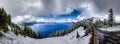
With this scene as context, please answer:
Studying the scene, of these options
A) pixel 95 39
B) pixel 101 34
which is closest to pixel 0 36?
pixel 101 34

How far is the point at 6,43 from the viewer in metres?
42.6

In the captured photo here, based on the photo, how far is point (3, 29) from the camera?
2000 inches

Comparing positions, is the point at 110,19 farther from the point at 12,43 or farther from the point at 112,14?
the point at 12,43

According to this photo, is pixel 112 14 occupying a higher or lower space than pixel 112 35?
higher

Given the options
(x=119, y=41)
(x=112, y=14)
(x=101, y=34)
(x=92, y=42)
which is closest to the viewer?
(x=92, y=42)

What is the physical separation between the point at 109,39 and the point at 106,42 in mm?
1006

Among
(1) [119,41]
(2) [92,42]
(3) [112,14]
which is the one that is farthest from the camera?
(3) [112,14]

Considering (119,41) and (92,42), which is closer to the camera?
(92,42)

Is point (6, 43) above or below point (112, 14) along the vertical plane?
below

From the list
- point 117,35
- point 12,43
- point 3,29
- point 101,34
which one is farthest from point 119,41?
point 3,29

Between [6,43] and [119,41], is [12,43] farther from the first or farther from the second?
[119,41]

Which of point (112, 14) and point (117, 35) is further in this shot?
point (112, 14)

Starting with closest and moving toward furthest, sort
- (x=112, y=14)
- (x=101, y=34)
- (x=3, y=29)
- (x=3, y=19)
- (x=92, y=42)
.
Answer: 1. (x=92, y=42)
2. (x=101, y=34)
3. (x=3, y=29)
4. (x=3, y=19)
5. (x=112, y=14)

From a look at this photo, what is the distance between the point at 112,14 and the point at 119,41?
7436 centimetres
